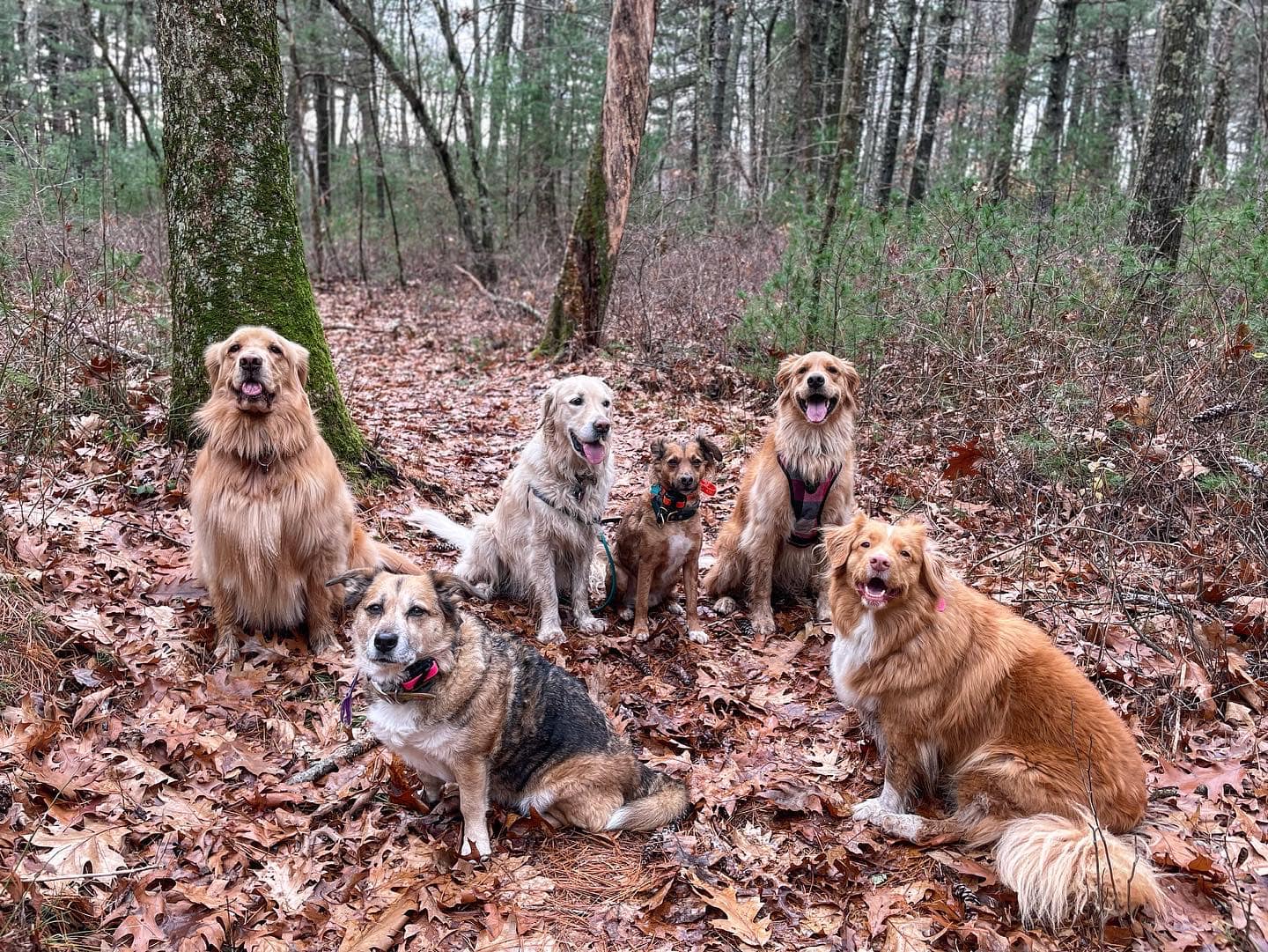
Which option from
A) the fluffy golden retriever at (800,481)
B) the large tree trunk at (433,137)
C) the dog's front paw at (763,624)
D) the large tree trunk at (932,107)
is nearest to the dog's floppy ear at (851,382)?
the fluffy golden retriever at (800,481)

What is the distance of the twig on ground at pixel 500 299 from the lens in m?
15.4

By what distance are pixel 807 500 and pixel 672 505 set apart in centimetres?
113

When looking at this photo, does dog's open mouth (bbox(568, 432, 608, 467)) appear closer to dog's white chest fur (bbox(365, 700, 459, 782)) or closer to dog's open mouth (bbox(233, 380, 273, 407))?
dog's open mouth (bbox(233, 380, 273, 407))

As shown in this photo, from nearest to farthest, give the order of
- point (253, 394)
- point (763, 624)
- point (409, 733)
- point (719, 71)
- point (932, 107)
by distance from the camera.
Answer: point (409, 733) < point (253, 394) < point (763, 624) < point (932, 107) < point (719, 71)

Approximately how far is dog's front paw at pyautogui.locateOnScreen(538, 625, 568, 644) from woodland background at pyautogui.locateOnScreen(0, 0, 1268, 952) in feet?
0.46

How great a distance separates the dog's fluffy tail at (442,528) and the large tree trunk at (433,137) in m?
12.2

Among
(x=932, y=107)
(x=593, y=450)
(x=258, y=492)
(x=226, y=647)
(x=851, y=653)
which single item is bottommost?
(x=226, y=647)

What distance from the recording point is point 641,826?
3.94 meters

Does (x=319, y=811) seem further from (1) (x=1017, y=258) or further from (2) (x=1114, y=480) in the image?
(1) (x=1017, y=258)

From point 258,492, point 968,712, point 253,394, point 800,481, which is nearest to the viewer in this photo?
point 968,712

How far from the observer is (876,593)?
401 cm

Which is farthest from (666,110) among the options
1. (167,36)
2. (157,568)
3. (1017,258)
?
(157,568)

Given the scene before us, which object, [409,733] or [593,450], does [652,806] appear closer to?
[409,733]

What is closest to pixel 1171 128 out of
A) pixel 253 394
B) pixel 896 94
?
pixel 253 394
